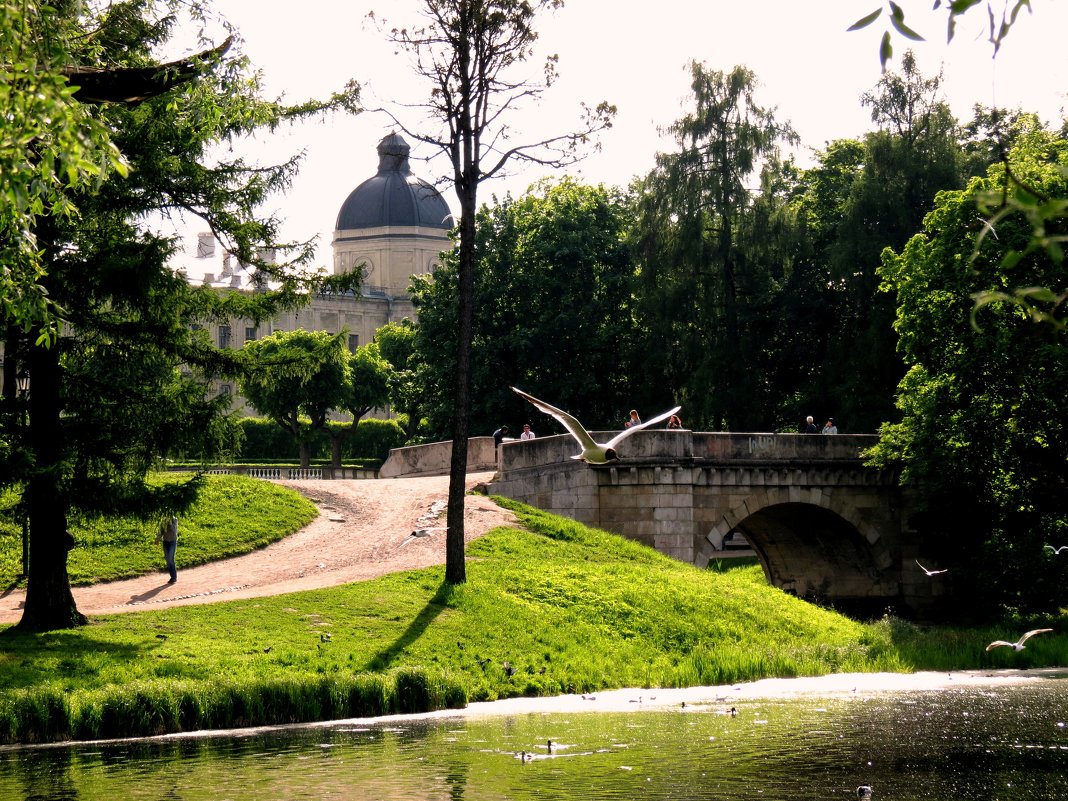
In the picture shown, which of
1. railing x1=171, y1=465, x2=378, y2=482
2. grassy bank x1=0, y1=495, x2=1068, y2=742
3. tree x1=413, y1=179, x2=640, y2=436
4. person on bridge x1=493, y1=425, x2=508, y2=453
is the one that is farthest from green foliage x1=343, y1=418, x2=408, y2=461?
grassy bank x1=0, y1=495, x2=1068, y2=742

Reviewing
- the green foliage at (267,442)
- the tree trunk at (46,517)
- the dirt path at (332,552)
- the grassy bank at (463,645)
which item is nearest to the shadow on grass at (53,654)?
the grassy bank at (463,645)

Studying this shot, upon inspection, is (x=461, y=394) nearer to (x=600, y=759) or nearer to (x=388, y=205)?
(x=600, y=759)

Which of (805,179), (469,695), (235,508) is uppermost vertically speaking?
(805,179)

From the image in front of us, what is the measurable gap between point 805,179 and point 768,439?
1704cm

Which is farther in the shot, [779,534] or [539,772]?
[779,534]

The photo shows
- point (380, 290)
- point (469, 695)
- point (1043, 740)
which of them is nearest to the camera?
point (1043, 740)

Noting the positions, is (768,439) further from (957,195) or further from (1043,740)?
(1043,740)

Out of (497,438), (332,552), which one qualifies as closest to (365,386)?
(497,438)

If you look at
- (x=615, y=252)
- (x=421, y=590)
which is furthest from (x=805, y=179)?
(x=421, y=590)

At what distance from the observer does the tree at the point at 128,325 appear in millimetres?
19938

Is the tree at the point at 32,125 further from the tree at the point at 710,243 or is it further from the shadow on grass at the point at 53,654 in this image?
the tree at the point at 710,243

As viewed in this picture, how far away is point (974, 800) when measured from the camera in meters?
12.8

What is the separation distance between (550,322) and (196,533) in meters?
20.8

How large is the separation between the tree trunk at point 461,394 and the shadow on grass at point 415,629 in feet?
2.33
